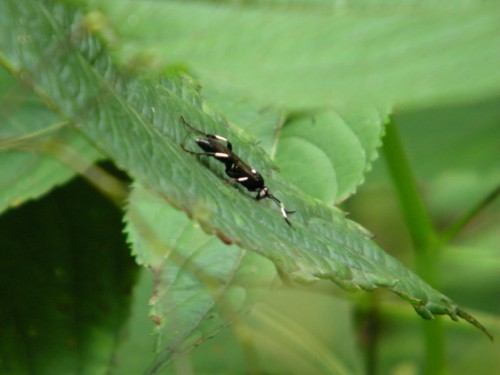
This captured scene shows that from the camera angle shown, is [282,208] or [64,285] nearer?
[282,208]

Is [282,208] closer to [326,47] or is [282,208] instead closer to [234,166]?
[234,166]

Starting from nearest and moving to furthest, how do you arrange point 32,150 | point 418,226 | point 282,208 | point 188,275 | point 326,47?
point 326,47 → point 282,208 → point 188,275 → point 32,150 → point 418,226

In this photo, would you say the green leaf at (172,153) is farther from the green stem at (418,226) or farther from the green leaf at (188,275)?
the green stem at (418,226)

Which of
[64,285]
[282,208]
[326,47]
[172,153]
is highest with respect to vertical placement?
[326,47]

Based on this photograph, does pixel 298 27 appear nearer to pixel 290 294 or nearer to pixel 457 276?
pixel 290 294

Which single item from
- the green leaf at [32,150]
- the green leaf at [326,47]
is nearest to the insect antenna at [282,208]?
the green leaf at [32,150]

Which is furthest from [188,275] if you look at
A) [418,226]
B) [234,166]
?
[418,226]

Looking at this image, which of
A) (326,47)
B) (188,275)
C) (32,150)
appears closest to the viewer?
(326,47)

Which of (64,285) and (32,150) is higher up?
(32,150)
